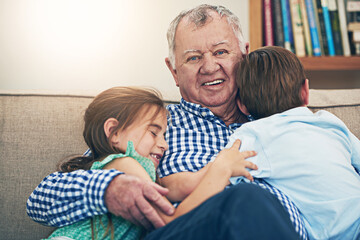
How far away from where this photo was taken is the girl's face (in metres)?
1.07

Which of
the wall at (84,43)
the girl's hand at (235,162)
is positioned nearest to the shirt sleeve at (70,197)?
the girl's hand at (235,162)

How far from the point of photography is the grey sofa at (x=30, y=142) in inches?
49.5

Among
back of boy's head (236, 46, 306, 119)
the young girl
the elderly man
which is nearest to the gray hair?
the elderly man

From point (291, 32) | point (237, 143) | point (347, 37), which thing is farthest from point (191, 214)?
point (347, 37)

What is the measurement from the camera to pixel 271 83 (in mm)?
1120

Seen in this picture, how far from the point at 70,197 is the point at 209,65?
0.71 metres

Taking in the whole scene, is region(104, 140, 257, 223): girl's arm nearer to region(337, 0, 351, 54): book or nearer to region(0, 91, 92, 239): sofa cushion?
region(0, 91, 92, 239): sofa cushion

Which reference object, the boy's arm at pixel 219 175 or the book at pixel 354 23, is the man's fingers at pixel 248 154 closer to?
the boy's arm at pixel 219 175

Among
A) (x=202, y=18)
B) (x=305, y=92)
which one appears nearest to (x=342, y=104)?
(x=305, y=92)

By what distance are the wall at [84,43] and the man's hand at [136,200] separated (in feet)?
3.40

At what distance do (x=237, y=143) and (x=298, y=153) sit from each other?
0.60 feet

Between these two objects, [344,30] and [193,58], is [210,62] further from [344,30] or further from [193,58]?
[344,30]

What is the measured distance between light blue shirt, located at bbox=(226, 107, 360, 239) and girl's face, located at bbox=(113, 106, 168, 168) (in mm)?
282

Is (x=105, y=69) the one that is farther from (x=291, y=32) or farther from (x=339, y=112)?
(x=339, y=112)
